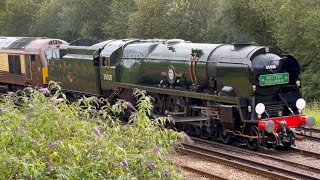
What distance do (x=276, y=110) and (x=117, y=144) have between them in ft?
24.9

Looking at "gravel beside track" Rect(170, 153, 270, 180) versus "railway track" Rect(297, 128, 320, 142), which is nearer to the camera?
"gravel beside track" Rect(170, 153, 270, 180)

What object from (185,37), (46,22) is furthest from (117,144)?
(46,22)

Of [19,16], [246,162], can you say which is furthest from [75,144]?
[19,16]

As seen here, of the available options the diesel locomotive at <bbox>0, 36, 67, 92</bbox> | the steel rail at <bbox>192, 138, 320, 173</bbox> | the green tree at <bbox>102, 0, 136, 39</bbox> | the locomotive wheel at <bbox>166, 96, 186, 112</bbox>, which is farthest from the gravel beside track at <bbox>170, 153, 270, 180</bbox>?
the green tree at <bbox>102, 0, 136, 39</bbox>

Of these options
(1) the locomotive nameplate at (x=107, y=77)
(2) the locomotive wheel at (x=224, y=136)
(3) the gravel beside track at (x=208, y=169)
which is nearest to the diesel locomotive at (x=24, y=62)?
(1) the locomotive nameplate at (x=107, y=77)

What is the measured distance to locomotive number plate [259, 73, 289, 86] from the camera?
1277 centimetres

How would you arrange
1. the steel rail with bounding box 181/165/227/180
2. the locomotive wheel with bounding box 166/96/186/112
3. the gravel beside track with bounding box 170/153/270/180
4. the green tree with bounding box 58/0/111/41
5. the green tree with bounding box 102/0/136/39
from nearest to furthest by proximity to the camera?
the steel rail with bounding box 181/165/227/180 → the gravel beside track with bounding box 170/153/270/180 → the locomotive wheel with bounding box 166/96/186/112 → the green tree with bounding box 102/0/136/39 → the green tree with bounding box 58/0/111/41

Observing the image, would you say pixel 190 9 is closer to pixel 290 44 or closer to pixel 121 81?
pixel 290 44

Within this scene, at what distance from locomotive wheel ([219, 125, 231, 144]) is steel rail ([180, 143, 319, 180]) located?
781mm

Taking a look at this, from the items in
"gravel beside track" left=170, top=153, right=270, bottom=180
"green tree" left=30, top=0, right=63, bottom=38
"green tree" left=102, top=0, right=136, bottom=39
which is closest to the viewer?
"gravel beside track" left=170, top=153, right=270, bottom=180

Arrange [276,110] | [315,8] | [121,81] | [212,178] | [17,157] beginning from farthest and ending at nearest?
[315,8] < [121,81] < [276,110] < [212,178] < [17,157]

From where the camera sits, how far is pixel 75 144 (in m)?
5.95

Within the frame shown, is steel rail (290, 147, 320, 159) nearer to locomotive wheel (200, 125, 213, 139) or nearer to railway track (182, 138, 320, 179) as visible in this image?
railway track (182, 138, 320, 179)

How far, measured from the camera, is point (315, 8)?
28969 mm
